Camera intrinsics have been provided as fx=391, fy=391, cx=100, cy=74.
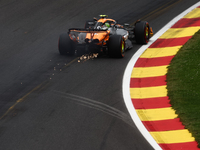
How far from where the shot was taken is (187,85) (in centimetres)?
1167

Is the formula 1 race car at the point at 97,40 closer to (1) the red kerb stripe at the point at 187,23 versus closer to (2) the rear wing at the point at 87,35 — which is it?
(2) the rear wing at the point at 87,35

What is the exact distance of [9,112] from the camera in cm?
1045

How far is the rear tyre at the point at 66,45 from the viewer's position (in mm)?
15211

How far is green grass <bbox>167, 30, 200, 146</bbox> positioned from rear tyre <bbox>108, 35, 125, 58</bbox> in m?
2.01

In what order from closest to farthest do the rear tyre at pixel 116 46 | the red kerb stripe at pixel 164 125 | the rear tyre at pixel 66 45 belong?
the red kerb stripe at pixel 164 125
the rear tyre at pixel 116 46
the rear tyre at pixel 66 45

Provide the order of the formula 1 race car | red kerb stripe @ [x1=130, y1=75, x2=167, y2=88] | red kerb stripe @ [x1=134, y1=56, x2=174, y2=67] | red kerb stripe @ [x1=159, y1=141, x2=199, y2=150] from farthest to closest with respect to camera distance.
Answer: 1. the formula 1 race car
2. red kerb stripe @ [x1=134, y1=56, x2=174, y2=67]
3. red kerb stripe @ [x1=130, y1=75, x2=167, y2=88]
4. red kerb stripe @ [x1=159, y1=141, x2=199, y2=150]

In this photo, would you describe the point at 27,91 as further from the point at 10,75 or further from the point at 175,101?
the point at 175,101

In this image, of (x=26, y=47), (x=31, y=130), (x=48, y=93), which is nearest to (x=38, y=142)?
(x=31, y=130)

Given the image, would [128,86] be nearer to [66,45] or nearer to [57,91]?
[57,91]

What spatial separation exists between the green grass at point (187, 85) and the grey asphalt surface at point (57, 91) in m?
1.35

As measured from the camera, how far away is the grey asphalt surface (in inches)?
351

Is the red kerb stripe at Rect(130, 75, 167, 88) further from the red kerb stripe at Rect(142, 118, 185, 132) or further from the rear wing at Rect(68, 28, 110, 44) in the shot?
the rear wing at Rect(68, 28, 110, 44)

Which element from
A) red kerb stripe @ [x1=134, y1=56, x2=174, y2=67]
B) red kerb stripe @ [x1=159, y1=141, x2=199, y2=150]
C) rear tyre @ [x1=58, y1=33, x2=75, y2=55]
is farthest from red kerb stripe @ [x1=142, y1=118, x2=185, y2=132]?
rear tyre @ [x1=58, y1=33, x2=75, y2=55]

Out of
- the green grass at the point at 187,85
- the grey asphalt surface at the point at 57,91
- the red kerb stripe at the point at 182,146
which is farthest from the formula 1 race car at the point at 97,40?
the red kerb stripe at the point at 182,146
